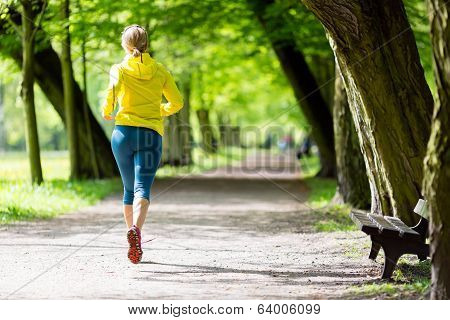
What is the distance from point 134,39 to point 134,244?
1888 millimetres

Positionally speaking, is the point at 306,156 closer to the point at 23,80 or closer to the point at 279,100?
the point at 279,100

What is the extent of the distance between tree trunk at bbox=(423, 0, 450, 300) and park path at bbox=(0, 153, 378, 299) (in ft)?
2.85

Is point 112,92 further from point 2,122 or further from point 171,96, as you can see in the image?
point 2,122

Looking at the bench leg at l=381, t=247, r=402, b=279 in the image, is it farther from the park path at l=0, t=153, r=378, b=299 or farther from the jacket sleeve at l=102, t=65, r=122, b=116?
the jacket sleeve at l=102, t=65, r=122, b=116

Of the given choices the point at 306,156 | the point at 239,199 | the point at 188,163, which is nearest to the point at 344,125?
the point at 239,199

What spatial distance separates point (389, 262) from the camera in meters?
6.88

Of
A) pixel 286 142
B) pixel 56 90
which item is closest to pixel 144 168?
pixel 56 90

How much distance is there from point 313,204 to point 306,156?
28155 mm

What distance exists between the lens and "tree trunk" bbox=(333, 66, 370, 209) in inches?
537

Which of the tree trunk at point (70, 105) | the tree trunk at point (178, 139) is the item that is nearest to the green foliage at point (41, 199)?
the tree trunk at point (70, 105)

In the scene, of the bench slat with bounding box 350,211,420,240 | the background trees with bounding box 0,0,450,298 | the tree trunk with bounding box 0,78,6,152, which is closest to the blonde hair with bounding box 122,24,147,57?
the background trees with bounding box 0,0,450,298

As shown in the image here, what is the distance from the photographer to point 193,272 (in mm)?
7539

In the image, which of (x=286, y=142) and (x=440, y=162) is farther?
(x=286, y=142)

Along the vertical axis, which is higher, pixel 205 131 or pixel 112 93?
pixel 205 131
